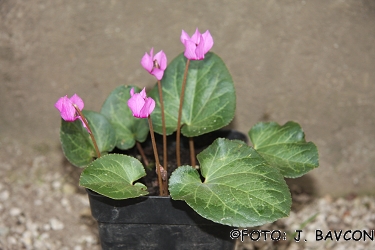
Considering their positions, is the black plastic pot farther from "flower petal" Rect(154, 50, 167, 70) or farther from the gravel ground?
the gravel ground

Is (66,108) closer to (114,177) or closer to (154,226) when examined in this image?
(114,177)

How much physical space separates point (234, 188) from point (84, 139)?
433 millimetres

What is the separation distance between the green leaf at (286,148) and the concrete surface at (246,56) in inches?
15.8

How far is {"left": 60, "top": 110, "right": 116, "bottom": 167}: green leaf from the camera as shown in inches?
48.5

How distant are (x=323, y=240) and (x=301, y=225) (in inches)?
3.4

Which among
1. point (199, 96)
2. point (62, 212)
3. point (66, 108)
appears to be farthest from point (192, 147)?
point (62, 212)

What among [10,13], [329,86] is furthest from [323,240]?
[10,13]

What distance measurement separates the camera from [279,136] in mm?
1267

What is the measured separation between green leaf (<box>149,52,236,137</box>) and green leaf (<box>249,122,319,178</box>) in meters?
0.12

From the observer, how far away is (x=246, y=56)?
1623 millimetres

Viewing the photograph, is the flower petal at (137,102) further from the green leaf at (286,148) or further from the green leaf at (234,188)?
the green leaf at (286,148)

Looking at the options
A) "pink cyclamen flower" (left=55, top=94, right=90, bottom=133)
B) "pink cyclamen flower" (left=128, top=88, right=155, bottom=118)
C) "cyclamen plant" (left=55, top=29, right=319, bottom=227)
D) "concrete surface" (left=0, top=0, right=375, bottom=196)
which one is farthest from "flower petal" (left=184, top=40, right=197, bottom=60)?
"concrete surface" (left=0, top=0, right=375, bottom=196)

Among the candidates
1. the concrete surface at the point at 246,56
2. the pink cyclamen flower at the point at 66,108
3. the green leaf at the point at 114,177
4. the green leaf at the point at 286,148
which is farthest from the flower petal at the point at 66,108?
the concrete surface at the point at 246,56

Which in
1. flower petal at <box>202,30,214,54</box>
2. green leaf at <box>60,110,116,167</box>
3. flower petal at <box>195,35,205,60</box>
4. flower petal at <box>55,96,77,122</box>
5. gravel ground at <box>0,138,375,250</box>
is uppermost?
flower petal at <box>202,30,214,54</box>
